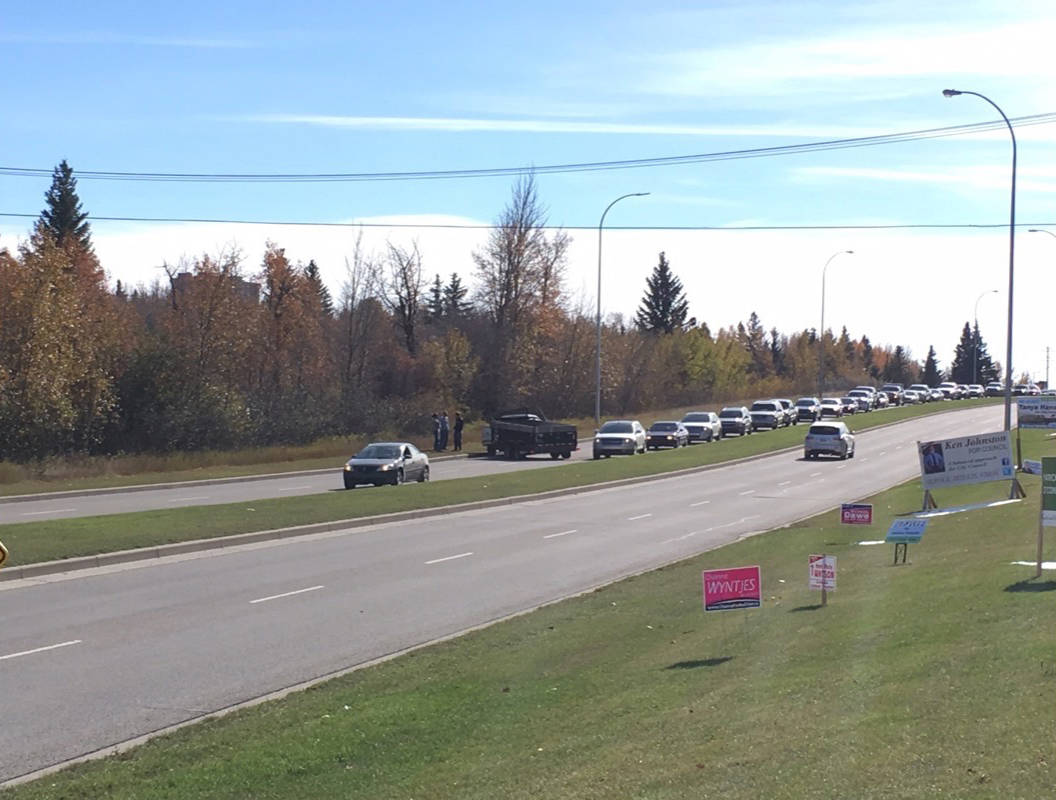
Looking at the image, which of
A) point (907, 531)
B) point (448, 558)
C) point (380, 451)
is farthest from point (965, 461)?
point (380, 451)

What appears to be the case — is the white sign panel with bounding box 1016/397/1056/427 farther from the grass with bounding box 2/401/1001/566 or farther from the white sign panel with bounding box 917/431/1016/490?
the white sign panel with bounding box 917/431/1016/490

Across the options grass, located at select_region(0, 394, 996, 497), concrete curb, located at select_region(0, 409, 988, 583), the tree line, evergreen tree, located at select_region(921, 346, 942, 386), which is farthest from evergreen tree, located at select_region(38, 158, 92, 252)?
evergreen tree, located at select_region(921, 346, 942, 386)

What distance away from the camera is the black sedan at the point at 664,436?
59.0 metres

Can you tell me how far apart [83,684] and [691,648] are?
5.52 m

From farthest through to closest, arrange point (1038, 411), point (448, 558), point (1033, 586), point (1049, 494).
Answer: point (1038, 411)
point (448, 558)
point (1049, 494)
point (1033, 586)

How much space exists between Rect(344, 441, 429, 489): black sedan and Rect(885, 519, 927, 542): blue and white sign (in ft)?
67.1

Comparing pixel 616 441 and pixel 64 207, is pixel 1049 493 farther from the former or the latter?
pixel 64 207

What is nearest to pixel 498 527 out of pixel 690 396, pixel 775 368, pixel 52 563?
pixel 52 563

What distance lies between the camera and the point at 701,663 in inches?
428

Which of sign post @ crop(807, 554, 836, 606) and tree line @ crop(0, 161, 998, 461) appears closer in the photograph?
sign post @ crop(807, 554, 836, 606)

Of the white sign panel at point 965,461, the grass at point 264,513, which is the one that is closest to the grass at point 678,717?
the grass at point 264,513

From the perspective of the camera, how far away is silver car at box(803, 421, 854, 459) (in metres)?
51.8

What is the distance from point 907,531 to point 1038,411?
31274 millimetres

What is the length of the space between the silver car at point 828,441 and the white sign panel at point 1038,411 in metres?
7.65
